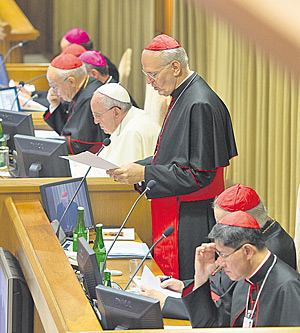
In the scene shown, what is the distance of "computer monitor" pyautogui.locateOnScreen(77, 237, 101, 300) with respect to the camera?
85.5 inches

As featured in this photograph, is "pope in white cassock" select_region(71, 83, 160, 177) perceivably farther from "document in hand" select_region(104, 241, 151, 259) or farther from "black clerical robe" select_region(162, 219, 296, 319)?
"black clerical robe" select_region(162, 219, 296, 319)

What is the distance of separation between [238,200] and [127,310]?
1003mm

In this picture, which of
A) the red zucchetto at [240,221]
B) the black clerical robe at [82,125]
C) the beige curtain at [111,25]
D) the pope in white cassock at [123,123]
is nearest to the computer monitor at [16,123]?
the black clerical robe at [82,125]

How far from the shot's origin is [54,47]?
33.4ft

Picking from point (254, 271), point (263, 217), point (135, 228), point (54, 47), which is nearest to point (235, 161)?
point (135, 228)

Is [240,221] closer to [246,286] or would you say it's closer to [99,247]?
[246,286]

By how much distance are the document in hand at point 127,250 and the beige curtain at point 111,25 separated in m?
6.72

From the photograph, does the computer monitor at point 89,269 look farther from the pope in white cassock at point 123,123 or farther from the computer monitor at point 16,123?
the computer monitor at point 16,123

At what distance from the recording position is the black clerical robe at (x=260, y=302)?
200cm

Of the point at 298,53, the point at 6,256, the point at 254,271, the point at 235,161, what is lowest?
the point at 235,161

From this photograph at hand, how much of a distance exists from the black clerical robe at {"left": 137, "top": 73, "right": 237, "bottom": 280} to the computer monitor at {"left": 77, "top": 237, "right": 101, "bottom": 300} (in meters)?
0.82

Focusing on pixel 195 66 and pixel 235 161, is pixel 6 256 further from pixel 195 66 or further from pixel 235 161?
pixel 195 66

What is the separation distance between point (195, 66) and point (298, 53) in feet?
25.1

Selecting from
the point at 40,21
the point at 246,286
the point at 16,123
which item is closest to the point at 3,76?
the point at 40,21
